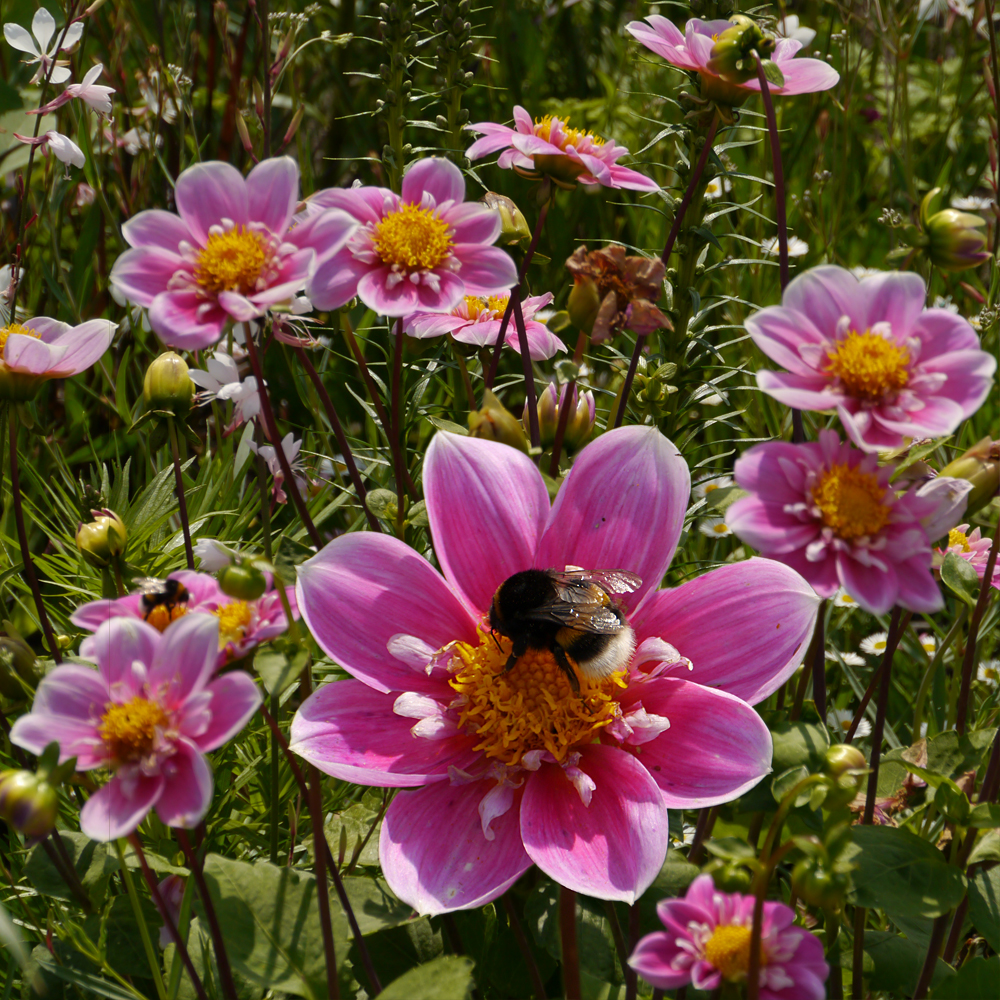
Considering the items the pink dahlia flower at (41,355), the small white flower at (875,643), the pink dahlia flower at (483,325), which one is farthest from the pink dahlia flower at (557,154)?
the small white flower at (875,643)

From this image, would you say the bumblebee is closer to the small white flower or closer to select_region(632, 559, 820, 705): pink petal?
select_region(632, 559, 820, 705): pink petal

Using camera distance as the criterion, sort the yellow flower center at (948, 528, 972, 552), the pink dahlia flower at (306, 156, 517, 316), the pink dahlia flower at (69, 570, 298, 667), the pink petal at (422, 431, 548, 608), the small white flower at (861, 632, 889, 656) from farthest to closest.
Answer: the small white flower at (861, 632, 889, 656), the yellow flower center at (948, 528, 972, 552), the pink petal at (422, 431, 548, 608), the pink dahlia flower at (306, 156, 517, 316), the pink dahlia flower at (69, 570, 298, 667)

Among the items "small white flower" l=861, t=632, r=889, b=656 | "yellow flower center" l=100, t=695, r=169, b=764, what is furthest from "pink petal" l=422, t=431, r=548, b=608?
"small white flower" l=861, t=632, r=889, b=656

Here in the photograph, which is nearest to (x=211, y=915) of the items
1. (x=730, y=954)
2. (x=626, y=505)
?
(x=730, y=954)

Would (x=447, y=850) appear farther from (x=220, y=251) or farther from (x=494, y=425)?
(x=220, y=251)

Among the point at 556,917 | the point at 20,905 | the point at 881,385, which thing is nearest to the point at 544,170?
the point at 881,385

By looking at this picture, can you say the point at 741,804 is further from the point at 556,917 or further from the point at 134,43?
the point at 134,43

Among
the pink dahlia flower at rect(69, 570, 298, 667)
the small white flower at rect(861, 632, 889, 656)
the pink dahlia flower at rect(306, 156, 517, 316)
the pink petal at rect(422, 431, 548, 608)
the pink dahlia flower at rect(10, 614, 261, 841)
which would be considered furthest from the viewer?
the small white flower at rect(861, 632, 889, 656)
